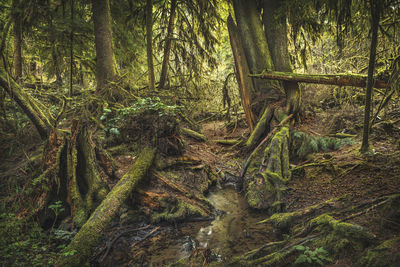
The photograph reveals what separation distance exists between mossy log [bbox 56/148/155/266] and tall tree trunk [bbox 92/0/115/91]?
Result: 3.39 metres

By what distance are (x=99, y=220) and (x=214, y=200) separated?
2.54 meters

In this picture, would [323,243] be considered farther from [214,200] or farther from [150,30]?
[150,30]

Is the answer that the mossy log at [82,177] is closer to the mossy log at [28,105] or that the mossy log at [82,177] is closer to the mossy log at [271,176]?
the mossy log at [28,105]

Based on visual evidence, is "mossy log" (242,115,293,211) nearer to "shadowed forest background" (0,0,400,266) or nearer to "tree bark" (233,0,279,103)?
"shadowed forest background" (0,0,400,266)

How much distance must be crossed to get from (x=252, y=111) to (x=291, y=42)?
370cm

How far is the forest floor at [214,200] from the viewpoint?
286 centimetres

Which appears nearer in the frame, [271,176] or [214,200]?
[271,176]

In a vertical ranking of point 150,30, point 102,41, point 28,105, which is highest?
point 150,30

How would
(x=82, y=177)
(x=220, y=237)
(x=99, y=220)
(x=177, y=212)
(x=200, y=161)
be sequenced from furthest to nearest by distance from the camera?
(x=200, y=161)
(x=82, y=177)
(x=177, y=212)
(x=220, y=237)
(x=99, y=220)

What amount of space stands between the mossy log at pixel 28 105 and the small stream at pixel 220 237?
3.41 m

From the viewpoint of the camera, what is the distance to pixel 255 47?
7.54 m

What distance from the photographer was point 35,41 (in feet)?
21.7

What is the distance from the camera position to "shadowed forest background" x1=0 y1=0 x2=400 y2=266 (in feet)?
8.72

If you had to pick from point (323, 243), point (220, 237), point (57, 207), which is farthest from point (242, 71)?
point (57, 207)
